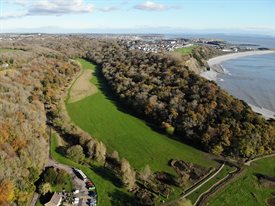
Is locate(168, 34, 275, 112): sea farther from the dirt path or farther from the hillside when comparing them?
the dirt path

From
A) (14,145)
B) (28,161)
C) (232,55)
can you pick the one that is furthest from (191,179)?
(232,55)

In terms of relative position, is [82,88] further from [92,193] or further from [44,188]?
[92,193]

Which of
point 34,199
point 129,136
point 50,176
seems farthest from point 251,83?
point 34,199

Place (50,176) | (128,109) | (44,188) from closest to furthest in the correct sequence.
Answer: (44,188), (50,176), (128,109)

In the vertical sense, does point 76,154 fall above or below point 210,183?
above

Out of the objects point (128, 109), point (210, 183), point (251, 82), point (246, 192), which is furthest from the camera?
point (251, 82)

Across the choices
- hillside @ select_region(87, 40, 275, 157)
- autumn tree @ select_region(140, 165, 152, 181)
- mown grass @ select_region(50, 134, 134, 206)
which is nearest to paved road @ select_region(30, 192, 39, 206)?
mown grass @ select_region(50, 134, 134, 206)
